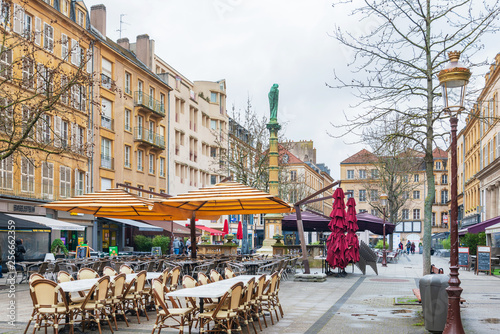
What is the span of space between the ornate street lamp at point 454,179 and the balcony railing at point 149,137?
35.1 metres

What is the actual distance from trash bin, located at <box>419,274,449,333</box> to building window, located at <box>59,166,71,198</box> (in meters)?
26.8

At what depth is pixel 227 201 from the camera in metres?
16.5

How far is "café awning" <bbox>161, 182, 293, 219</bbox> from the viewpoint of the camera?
14523 mm

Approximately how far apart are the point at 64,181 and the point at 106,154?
549 cm

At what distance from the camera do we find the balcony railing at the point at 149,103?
42969 millimetres

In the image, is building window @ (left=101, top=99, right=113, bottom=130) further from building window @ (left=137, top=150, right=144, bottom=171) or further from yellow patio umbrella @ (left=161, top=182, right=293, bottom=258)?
yellow patio umbrella @ (left=161, top=182, right=293, bottom=258)

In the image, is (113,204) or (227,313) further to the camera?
(113,204)

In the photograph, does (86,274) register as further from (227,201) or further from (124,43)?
(124,43)

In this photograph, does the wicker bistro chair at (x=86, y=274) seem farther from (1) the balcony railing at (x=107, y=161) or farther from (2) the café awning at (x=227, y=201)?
(1) the balcony railing at (x=107, y=161)

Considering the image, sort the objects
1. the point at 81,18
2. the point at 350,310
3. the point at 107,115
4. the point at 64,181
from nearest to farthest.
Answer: the point at 350,310
the point at 64,181
the point at 81,18
the point at 107,115

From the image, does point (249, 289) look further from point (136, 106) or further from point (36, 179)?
point (136, 106)

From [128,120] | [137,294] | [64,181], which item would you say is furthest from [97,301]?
[128,120]

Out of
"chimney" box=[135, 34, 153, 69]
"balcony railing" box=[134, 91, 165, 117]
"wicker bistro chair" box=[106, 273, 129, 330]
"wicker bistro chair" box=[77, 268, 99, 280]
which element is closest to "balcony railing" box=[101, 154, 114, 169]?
"balcony railing" box=[134, 91, 165, 117]

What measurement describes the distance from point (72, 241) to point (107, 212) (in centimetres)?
1718
